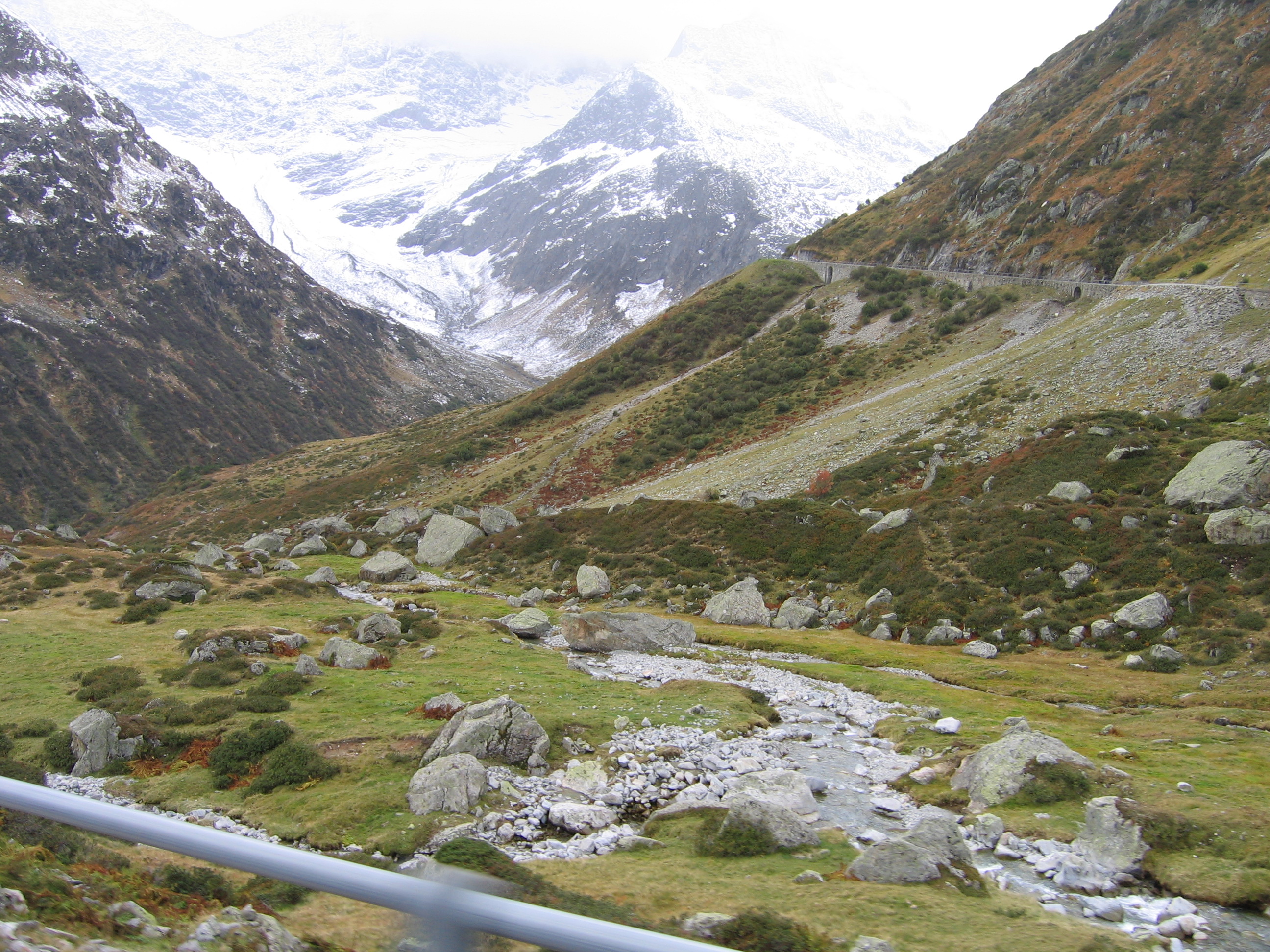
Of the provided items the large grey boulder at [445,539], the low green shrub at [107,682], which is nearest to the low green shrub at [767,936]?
the low green shrub at [107,682]

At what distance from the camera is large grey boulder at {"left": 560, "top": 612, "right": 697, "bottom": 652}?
121 ft

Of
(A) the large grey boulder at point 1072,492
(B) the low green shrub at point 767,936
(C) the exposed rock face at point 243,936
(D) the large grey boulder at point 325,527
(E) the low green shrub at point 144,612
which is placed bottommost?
(E) the low green shrub at point 144,612

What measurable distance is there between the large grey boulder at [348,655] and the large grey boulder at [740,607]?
64.1 ft

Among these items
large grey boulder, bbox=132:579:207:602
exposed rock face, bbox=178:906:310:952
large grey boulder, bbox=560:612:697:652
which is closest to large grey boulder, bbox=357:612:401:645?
large grey boulder, bbox=560:612:697:652

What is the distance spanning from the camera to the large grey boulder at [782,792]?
16.8m

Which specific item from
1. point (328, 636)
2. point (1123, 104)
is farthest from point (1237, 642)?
point (1123, 104)

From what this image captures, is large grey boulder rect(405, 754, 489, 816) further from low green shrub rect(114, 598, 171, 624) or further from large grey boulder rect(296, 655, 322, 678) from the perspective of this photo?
low green shrub rect(114, 598, 171, 624)

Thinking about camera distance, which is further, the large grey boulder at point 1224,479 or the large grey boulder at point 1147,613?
the large grey boulder at point 1224,479

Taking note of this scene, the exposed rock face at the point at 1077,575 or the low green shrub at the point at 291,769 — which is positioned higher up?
the exposed rock face at the point at 1077,575

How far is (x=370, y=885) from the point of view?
144 inches

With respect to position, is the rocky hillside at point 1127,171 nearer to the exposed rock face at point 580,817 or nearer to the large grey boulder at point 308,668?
the exposed rock face at point 580,817

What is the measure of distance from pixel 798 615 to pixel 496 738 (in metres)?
25.4

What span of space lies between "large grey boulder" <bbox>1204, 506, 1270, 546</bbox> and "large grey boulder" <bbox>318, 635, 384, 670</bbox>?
36.3 meters

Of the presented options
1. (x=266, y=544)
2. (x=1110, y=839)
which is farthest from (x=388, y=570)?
(x=1110, y=839)
